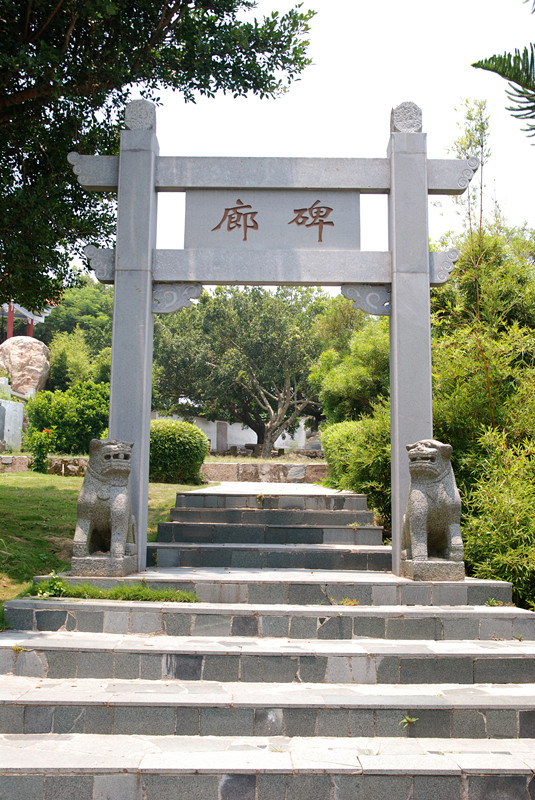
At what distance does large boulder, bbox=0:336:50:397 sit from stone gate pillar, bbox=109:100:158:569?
21777 millimetres

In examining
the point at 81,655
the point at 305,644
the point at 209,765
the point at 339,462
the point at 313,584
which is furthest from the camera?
the point at 339,462

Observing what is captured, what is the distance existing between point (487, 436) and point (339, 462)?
3.22m

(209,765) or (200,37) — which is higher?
(200,37)

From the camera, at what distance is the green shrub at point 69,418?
53.2ft

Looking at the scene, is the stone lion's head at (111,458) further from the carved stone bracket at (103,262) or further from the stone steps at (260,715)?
the stone steps at (260,715)

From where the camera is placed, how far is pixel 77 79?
7246 millimetres

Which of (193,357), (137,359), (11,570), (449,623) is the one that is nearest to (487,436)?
(449,623)

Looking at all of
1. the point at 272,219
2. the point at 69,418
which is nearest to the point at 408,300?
the point at 272,219

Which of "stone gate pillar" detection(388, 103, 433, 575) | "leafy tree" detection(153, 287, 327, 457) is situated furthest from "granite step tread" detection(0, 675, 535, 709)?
"leafy tree" detection(153, 287, 327, 457)

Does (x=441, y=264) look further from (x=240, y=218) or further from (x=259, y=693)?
(x=259, y=693)

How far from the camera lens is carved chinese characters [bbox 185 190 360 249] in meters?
6.30

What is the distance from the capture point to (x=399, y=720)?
379 cm

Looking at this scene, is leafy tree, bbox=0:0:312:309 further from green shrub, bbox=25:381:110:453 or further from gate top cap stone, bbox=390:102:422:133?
green shrub, bbox=25:381:110:453

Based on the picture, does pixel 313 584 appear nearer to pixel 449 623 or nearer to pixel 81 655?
pixel 449 623
